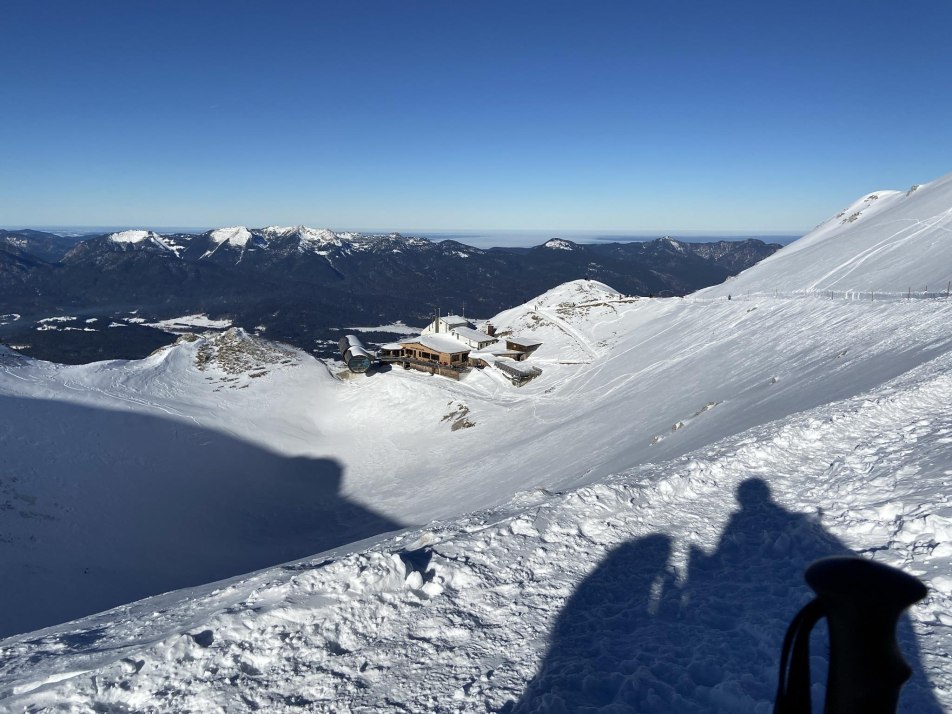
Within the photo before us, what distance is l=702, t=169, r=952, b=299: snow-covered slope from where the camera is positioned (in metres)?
34.0

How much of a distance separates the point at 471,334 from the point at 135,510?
43.7 m

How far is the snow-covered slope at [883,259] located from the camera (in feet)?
111

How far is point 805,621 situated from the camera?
2.32 metres

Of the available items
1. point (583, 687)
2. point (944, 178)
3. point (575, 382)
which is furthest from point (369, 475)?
point (944, 178)

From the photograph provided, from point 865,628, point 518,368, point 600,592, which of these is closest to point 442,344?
point 518,368

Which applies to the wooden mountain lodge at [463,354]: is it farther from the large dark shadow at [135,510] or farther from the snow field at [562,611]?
the snow field at [562,611]

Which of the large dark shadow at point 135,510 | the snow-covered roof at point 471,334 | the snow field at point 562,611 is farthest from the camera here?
the snow-covered roof at point 471,334

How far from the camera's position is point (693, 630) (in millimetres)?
5949

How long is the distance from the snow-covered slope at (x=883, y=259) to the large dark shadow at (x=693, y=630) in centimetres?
3089

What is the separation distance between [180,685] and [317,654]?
4.81 feet

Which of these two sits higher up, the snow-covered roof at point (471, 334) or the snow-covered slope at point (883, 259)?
the snow-covered slope at point (883, 259)

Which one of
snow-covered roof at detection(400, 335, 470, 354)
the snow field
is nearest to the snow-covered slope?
snow-covered roof at detection(400, 335, 470, 354)

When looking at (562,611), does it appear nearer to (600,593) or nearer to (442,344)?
(600,593)

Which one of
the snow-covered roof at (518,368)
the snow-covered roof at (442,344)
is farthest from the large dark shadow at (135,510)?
the snow-covered roof at (442,344)
